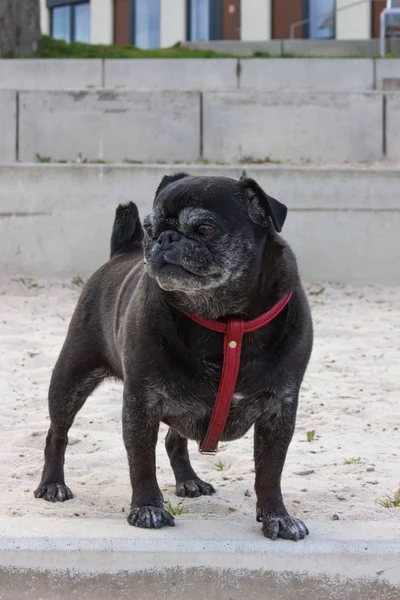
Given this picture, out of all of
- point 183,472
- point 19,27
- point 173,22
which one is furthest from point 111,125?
point 173,22

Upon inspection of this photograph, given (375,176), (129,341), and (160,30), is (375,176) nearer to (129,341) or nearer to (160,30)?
(129,341)

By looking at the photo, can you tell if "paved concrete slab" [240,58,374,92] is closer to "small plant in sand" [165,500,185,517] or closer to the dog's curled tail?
the dog's curled tail

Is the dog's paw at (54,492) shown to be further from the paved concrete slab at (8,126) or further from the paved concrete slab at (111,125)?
the paved concrete slab at (8,126)

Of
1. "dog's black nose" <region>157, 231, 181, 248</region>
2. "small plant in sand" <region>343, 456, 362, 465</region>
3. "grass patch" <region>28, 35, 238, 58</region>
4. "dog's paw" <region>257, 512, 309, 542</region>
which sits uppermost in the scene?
"grass patch" <region>28, 35, 238, 58</region>

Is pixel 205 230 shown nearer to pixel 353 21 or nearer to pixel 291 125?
pixel 291 125

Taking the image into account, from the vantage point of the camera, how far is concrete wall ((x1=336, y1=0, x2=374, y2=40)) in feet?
68.1

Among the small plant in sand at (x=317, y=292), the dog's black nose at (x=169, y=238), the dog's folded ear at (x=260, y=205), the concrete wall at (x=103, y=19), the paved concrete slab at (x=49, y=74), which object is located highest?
the concrete wall at (x=103, y=19)

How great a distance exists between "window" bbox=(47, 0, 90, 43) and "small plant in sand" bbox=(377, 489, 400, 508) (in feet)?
72.3

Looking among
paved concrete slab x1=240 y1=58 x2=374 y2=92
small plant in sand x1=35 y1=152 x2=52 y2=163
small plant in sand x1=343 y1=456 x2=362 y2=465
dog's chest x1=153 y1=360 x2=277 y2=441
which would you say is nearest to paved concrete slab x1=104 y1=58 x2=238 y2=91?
paved concrete slab x1=240 y1=58 x2=374 y2=92

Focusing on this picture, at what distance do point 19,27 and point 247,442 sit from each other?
34.1 ft

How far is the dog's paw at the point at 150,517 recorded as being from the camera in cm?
320

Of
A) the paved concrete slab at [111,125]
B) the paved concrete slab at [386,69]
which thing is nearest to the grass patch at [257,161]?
the paved concrete slab at [111,125]

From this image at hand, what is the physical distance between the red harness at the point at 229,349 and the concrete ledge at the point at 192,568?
44cm

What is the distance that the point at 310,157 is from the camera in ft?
35.4
